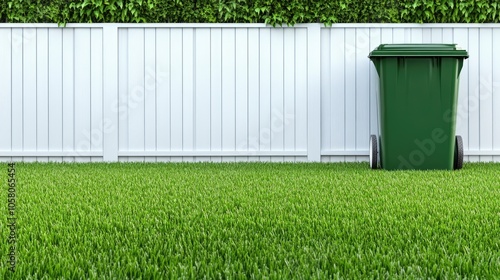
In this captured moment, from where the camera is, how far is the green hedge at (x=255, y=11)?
7824 mm

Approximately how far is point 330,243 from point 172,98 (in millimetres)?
5060

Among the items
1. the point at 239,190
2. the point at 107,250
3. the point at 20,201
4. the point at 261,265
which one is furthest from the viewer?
the point at 239,190

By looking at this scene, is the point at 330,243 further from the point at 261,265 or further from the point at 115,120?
the point at 115,120

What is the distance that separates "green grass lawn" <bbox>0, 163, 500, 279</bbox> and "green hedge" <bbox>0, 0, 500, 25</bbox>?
255 centimetres

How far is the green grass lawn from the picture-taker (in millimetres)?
2584

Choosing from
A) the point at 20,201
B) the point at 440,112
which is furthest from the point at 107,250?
the point at 440,112

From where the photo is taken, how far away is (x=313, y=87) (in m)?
7.82

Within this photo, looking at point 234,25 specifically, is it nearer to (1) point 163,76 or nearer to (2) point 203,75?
(2) point 203,75

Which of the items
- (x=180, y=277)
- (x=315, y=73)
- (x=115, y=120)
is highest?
(x=315, y=73)

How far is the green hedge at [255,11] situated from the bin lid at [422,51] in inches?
46.1

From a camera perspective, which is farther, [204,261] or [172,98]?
[172,98]

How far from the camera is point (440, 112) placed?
266 inches

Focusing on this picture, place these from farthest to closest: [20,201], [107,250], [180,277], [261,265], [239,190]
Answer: [239,190], [20,201], [107,250], [261,265], [180,277]

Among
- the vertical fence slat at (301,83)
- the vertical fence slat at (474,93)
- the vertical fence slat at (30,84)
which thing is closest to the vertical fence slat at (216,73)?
the vertical fence slat at (301,83)
